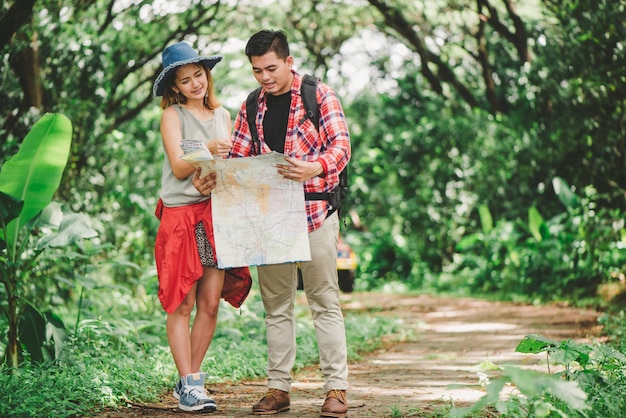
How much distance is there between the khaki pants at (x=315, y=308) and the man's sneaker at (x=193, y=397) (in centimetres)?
37

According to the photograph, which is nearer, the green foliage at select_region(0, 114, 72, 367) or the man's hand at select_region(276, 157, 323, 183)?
the man's hand at select_region(276, 157, 323, 183)

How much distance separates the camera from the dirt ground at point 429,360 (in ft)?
15.7

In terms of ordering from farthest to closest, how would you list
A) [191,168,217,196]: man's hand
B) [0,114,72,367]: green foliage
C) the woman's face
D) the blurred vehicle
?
the blurred vehicle → [0,114,72,367]: green foliage → the woman's face → [191,168,217,196]: man's hand

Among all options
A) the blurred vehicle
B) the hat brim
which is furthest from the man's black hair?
the blurred vehicle

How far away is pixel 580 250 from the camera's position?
447 inches

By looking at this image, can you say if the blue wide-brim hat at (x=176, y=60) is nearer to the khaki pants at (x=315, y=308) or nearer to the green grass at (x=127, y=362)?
the khaki pants at (x=315, y=308)

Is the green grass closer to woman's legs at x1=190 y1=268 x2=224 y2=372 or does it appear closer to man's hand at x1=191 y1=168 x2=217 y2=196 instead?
woman's legs at x1=190 y1=268 x2=224 y2=372

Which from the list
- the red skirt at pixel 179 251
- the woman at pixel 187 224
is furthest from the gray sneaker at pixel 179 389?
the red skirt at pixel 179 251

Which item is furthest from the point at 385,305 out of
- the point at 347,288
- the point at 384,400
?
the point at 384,400

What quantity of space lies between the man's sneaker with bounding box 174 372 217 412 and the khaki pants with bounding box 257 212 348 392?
370 millimetres

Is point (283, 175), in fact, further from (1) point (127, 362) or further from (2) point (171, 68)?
(1) point (127, 362)

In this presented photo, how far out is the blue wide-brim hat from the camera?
15.1ft

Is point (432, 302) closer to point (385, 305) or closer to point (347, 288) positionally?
point (385, 305)

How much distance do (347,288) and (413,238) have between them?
111 inches
